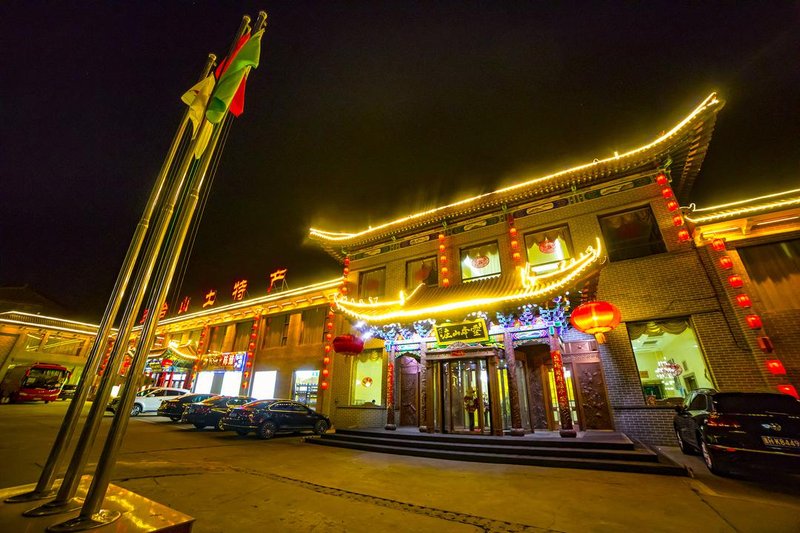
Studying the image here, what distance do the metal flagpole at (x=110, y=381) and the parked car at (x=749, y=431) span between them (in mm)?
8944

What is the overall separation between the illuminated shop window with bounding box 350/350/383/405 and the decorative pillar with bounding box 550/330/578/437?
695 centimetres

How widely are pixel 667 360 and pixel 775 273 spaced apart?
347 cm

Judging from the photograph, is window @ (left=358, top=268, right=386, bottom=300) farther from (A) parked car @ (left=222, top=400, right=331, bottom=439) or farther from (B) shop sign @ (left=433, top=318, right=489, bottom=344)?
(A) parked car @ (left=222, top=400, right=331, bottom=439)

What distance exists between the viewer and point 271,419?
11.9 m

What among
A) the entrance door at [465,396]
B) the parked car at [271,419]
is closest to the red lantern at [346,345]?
the entrance door at [465,396]

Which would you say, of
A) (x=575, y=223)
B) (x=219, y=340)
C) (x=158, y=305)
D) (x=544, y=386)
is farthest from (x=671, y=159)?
(x=219, y=340)

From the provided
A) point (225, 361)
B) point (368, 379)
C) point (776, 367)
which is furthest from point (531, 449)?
point (225, 361)

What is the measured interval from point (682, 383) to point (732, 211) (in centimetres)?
502

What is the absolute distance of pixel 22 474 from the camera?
17.5 feet

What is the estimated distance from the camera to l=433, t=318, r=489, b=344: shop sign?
10.0 meters

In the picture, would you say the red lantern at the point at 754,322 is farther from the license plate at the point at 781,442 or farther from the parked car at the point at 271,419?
the parked car at the point at 271,419

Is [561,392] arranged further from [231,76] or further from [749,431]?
[231,76]

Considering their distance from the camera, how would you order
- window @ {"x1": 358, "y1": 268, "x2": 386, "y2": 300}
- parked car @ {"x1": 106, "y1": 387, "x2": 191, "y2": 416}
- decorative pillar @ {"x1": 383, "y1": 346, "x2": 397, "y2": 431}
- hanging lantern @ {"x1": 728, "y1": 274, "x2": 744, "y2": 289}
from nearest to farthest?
hanging lantern @ {"x1": 728, "y1": 274, "x2": 744, "y2": 289} < decorative pillar @ {"x1": 383, "y1": 346, "x2": 397, "y2": 431} < window @ {"x1": 358, "y1": 268, "x2": 386, "y2": 300} < parked car @ {"x1": 106, "y1": 387, "x2": 191, "y2": 416}

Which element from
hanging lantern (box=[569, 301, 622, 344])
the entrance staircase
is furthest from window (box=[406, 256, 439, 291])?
hanging lantern (box=[569, 301, 622, 344])
